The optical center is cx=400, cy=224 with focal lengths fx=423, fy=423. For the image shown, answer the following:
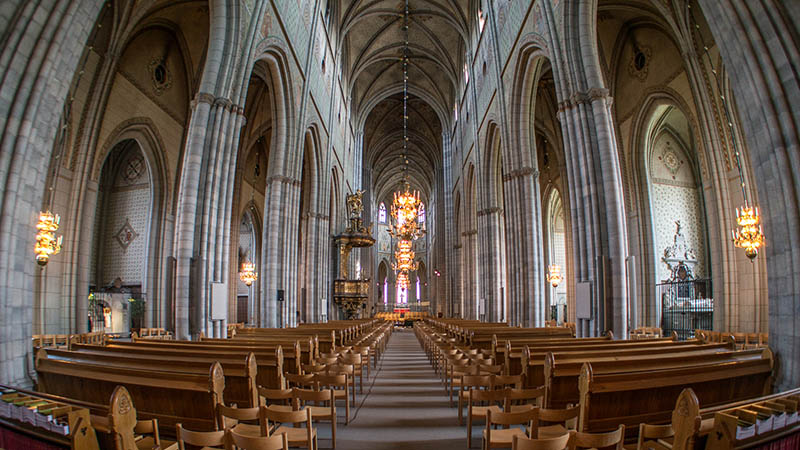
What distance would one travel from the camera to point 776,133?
4.76 meters

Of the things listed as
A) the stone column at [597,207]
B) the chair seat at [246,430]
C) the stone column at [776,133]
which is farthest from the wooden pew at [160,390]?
the stone column at [597,207]

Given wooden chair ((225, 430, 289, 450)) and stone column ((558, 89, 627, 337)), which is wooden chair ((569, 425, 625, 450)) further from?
stone column ((558, 89, 627, 337))

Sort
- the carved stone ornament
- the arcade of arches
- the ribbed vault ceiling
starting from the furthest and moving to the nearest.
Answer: the ribbed vault ceiling → the carved stone ornament → the arcade of arches

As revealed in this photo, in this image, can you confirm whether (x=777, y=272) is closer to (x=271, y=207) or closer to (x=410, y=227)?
(x=271, y=207)

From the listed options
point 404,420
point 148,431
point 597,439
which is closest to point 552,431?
point 597,439

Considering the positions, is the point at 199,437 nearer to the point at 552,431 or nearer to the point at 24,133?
the point at 552,431

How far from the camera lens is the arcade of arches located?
501 centimetres

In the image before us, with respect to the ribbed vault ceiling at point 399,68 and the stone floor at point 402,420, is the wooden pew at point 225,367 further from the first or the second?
the ribbed vault ceiling at point 399,68

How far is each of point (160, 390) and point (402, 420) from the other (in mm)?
2719

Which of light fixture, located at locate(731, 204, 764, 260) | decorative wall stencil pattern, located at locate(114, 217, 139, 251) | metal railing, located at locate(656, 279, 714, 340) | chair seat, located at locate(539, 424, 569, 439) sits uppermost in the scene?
decorative wall stencil pattern, located at locate(114, 217, 139, 251)

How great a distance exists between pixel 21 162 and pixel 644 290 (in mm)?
16618

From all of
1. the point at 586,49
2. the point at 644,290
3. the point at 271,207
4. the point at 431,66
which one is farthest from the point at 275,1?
the point at 431,66

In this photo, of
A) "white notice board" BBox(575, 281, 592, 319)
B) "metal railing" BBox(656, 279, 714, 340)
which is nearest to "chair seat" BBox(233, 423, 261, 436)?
"white notice board" BBox(575, 281, 592, 319)

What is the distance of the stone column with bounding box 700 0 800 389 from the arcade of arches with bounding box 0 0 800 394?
0.02m
